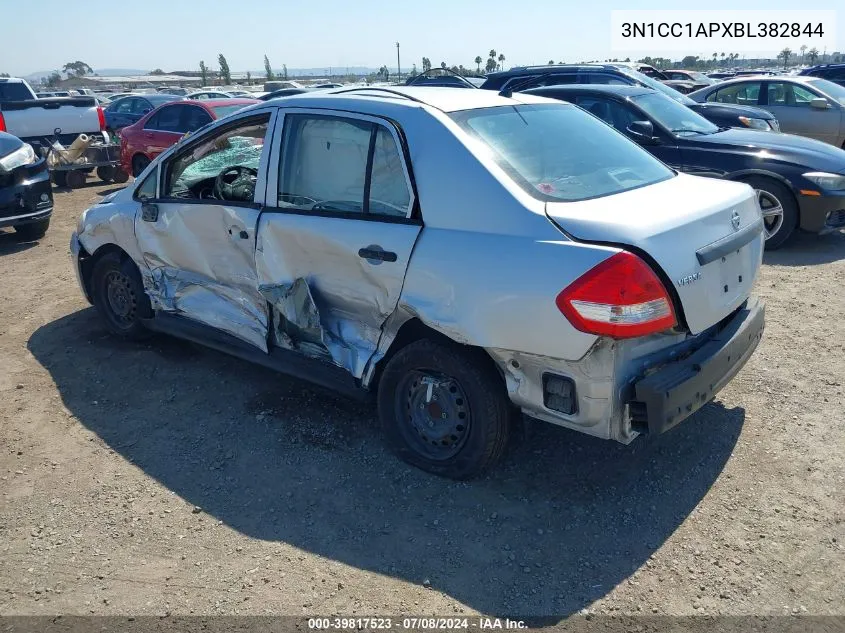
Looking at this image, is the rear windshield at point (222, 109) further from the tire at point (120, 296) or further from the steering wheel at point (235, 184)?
the steering wheel at point (235, 184)

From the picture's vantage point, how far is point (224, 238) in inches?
169

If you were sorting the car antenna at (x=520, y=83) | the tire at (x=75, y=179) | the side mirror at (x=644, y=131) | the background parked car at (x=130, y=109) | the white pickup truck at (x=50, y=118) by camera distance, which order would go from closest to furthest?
the side mirror at (x=644, y=131), the car antenna at (x=520, y=83), the white pickup truck at (x=50, y=118), the tire at (x=75, y=179), the background parked car at (x=130, y=109)

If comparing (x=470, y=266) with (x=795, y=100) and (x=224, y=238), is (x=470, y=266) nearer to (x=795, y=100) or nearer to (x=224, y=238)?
(x=224, y=238)

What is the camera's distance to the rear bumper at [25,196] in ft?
27.3

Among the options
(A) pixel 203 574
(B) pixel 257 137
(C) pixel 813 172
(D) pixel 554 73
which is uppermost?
(D) pixel 554 73

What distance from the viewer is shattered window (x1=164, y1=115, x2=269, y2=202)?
14.7ft

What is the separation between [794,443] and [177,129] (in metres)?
10.5

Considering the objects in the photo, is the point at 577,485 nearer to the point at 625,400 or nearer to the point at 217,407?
the point at 625,400

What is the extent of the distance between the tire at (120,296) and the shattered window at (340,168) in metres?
1.79

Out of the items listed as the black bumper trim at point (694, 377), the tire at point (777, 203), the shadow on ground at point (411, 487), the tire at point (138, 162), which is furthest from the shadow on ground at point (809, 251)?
the tire at point (138, 162)

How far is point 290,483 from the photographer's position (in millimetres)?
3588

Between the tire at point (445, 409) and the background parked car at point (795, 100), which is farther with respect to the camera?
the background parked car at point (795, 100)

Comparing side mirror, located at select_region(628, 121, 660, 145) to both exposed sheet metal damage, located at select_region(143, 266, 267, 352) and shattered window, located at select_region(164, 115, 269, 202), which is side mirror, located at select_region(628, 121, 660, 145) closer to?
shattered window, located at select_region(164, 115, 269, 202)

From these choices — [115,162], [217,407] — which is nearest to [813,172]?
[217,407]
